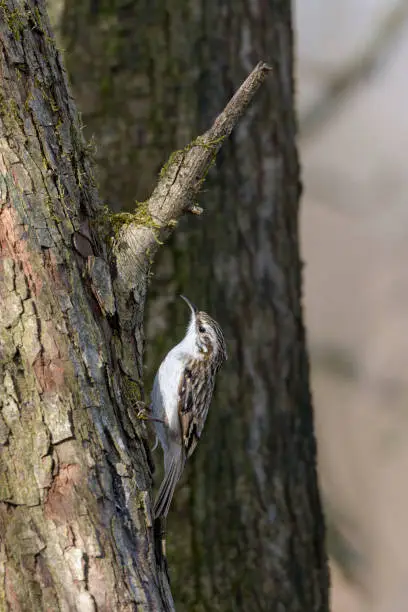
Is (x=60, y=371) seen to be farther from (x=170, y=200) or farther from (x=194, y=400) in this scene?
(x=194, y=400)

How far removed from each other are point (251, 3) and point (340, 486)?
4.76 meters

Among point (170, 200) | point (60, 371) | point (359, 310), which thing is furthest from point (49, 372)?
point (359, 310)

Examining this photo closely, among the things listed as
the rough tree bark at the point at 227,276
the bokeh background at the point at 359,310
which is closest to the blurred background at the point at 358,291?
the bokeh background at the point at 359,310

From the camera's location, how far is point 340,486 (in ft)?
24.9

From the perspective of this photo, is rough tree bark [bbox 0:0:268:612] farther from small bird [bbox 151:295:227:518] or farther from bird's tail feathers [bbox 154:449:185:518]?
small bird [bbox 151:295:227:518]

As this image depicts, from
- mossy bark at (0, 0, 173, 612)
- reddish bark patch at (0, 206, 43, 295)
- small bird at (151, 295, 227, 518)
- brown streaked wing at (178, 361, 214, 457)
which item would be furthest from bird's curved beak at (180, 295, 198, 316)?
reddish bark patch at (0, 206, 43, 295)

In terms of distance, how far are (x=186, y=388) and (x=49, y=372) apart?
149cm

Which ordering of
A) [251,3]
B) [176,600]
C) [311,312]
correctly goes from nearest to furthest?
1. [176,600]
2. [251,3]
3. [311,312]

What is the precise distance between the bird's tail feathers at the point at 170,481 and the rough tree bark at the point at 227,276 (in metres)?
0.33

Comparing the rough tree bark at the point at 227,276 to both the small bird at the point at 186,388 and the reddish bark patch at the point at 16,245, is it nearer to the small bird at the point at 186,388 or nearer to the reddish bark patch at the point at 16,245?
the small bird at the point at 186,388

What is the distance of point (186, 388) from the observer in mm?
3607

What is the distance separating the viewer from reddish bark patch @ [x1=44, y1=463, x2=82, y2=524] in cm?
210

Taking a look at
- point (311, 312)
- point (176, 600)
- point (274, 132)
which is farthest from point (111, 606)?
point (311, 312)

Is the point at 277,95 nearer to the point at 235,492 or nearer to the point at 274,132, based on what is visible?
the point at 274,132
